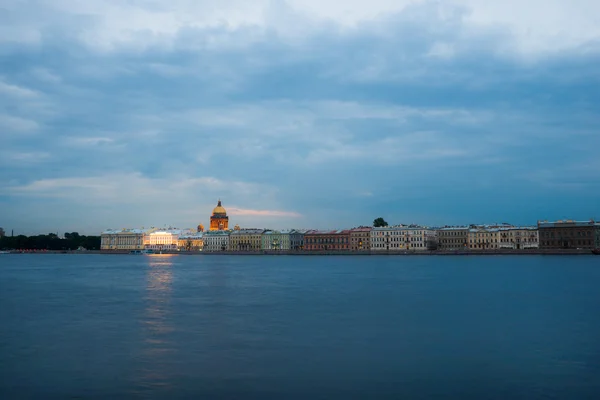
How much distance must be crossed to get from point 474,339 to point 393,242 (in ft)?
261

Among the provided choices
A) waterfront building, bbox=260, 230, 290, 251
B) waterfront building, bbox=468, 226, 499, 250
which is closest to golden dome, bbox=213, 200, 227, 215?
waterfront building, bbox=260, 230, 290, 251

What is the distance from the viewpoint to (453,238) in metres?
90.6

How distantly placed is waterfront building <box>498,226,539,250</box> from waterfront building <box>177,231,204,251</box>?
5239 centimetres

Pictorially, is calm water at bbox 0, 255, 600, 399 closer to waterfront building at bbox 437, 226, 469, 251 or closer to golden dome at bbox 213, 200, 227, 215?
waterfront building at bbox 437, 226, 469, 251

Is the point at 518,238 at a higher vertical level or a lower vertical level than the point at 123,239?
lower

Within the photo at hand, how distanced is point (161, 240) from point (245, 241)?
1988 cm

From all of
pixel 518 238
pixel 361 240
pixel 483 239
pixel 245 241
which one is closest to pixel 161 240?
pixel 245 241

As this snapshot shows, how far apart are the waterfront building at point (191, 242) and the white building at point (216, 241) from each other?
1165 millimetres

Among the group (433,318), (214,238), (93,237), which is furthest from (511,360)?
(93,237)

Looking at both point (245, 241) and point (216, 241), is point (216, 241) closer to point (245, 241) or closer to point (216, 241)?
point (216, 241)

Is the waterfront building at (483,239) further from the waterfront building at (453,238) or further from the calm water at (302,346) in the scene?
the calm water at (302,346)

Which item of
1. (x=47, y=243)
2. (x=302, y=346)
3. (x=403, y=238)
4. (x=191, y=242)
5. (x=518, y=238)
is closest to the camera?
(x=302, y=346)

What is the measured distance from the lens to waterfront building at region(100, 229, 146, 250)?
117 meters

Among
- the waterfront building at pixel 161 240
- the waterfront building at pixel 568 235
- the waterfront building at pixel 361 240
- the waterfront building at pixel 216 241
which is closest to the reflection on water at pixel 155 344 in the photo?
the waterfront building at pixel 568 235
